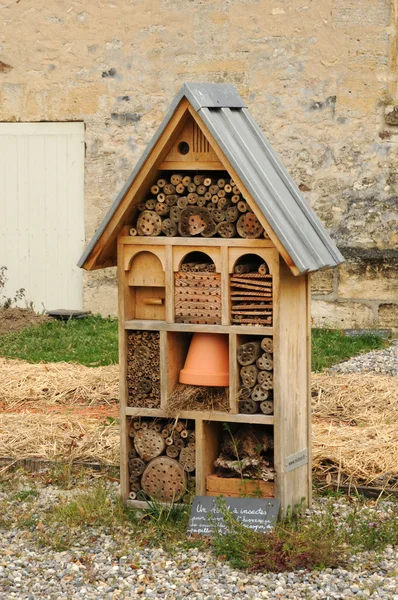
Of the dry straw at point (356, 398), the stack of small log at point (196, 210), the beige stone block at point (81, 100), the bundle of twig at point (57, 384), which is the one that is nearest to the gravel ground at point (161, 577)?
the stack of small log at point (196, 210)

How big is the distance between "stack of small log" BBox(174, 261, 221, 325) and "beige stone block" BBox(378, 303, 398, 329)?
634 centimetres

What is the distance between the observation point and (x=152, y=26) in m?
12.1

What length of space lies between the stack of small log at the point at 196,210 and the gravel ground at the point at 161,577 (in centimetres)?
154

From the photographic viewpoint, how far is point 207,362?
18.0 feet

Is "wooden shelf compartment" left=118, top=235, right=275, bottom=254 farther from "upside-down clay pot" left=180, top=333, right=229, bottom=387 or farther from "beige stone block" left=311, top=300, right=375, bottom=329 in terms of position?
"beige stone block" left=311, top=300, right=375, bottom=329

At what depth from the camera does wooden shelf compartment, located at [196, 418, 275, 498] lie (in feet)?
17.7

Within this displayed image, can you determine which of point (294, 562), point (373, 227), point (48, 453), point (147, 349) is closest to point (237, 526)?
point (294, 562)

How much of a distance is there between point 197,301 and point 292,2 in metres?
7.02

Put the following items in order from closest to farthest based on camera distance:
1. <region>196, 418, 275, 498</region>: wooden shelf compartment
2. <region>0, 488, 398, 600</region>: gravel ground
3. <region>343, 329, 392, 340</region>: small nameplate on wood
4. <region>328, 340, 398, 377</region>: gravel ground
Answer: <region>0, 488, 398, 600</region>: gravel ground → <region>196, 418, 275, 498</region>: wooden shelf compartment → <region>328, 340, 398, 377</region>: gravel ground → <region>343, 329, 392, 340</region>: small nameplate on wood

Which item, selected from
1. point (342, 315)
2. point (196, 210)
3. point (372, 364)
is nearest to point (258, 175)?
point (196, 210)

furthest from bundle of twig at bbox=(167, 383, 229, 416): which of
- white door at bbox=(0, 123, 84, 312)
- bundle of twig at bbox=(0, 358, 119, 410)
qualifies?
white door at bbox=(0, 123, 84, 312)

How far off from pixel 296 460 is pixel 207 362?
671 mm

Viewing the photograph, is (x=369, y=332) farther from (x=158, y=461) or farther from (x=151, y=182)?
(x=151, y=182)

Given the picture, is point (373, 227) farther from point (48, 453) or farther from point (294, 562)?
point (294, 562)
